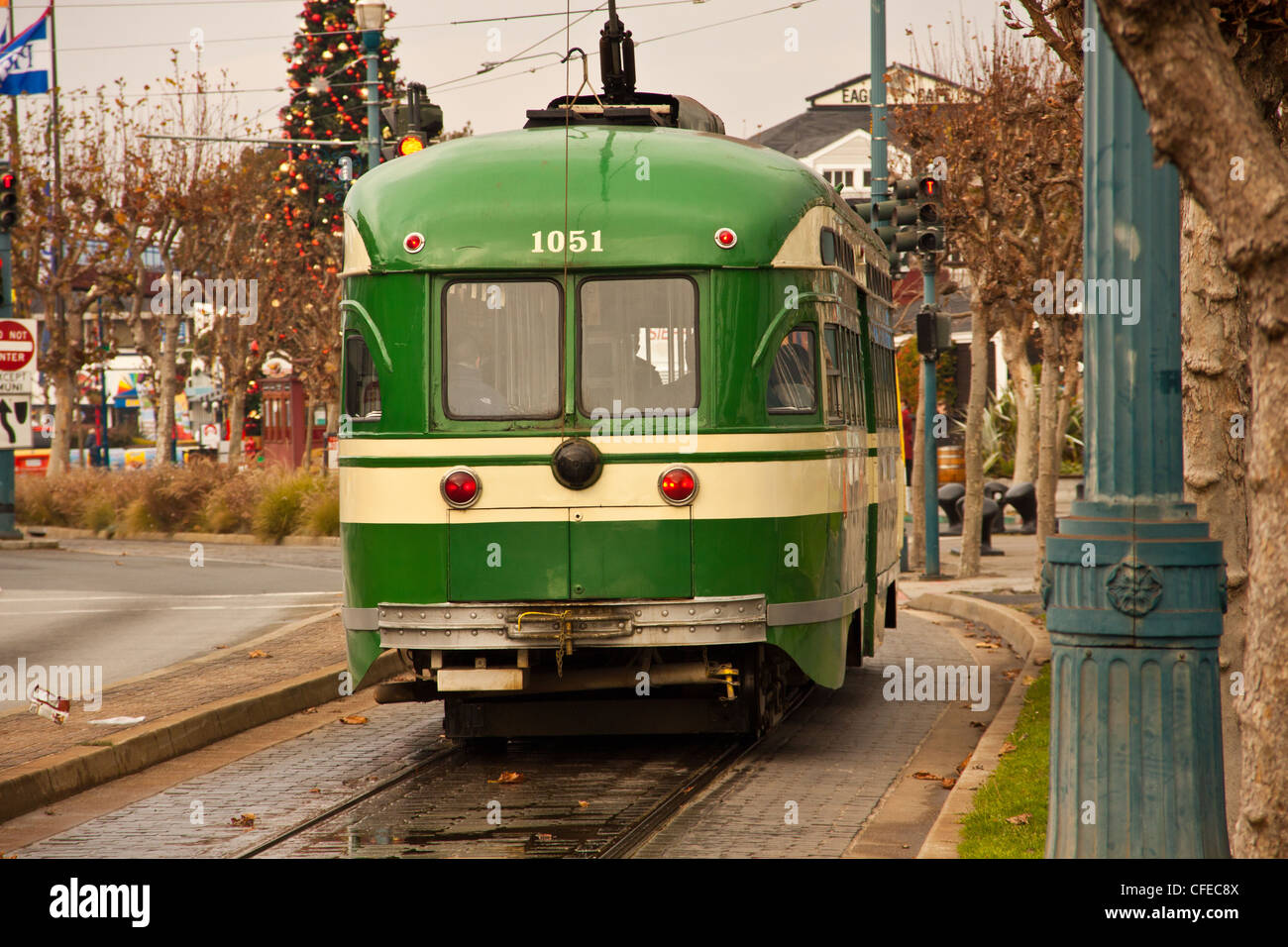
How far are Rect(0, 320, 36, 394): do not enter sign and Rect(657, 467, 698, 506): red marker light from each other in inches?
716

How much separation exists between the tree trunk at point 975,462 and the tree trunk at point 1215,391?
13335mm

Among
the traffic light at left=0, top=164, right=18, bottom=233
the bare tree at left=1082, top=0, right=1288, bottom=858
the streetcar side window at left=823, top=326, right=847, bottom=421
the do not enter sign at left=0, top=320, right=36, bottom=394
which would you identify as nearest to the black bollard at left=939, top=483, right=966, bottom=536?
the do not enter sign at left=0, top=320, right=36, bottom=394

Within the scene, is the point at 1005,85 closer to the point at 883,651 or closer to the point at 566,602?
the point at 883,651

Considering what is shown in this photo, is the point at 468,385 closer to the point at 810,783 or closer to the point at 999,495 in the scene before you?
the point at 810,783

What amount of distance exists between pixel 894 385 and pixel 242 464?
21.0 meters

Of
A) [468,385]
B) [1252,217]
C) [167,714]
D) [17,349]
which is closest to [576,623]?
[468,385]

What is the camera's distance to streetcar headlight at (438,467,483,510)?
9359 mm

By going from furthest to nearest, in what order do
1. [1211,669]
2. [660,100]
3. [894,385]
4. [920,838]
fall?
[894,385] → [660,100] → [920,838] → [1211,669]

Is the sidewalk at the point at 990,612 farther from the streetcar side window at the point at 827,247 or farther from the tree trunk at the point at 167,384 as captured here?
the tree trunk at the point at 167,384

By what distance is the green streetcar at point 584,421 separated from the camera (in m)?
9.29

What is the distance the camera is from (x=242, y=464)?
33125 millimetres

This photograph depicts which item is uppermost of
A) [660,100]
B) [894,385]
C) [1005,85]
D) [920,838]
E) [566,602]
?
[1005,85]

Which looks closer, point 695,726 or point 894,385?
point 695,726
